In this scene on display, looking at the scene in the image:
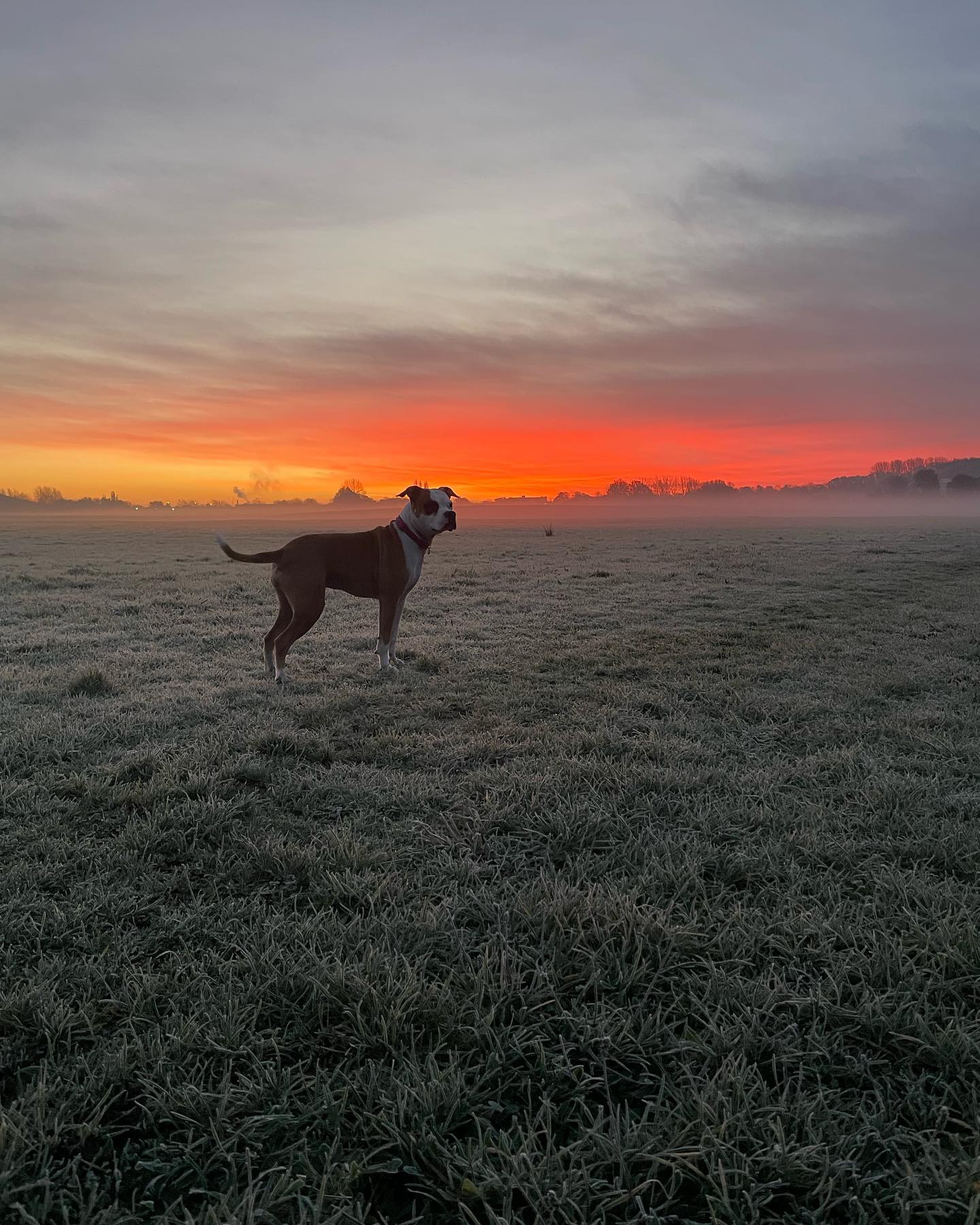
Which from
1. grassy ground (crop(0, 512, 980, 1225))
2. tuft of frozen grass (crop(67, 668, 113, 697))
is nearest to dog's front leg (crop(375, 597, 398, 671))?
grassy ground (crop(0, 512, 980, 1225))

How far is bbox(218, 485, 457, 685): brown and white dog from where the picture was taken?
24.2ft

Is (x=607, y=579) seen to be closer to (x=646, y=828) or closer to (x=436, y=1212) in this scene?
(x=646, y=828)

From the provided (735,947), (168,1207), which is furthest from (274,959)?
(735,947)

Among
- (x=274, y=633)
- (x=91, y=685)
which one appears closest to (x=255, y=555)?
(x=274, y=633)

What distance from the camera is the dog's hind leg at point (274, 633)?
7691 mm

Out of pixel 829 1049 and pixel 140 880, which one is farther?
pixel 140 880

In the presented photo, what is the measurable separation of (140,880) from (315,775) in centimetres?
159

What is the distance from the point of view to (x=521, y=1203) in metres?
1.89

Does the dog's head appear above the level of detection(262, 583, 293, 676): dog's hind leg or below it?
above

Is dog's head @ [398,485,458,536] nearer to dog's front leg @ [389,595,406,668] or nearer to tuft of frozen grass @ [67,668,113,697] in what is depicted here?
dog's front leg @ [389,595,406,668]

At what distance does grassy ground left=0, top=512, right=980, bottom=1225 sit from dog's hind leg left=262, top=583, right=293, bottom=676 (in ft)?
2.77

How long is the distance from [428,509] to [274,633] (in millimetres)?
2477

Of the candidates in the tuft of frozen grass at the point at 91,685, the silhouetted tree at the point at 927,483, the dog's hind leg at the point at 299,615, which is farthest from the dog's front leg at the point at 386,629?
the silhouetted tree at the point at 927,483

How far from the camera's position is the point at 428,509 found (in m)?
7.82
